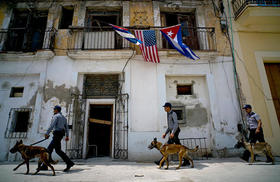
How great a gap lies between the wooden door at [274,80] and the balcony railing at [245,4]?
2.78 meters

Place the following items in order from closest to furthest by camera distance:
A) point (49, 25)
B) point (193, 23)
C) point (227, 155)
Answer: point (227, 155) → point (49, 25) → point (193, 23)

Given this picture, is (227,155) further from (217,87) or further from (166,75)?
(166,75)

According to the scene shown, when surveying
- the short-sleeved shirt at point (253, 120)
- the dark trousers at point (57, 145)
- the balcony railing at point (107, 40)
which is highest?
the balcony railing at point (107, 40)

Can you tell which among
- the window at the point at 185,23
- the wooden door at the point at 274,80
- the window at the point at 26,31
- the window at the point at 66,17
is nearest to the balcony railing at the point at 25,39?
the window at the point at 26,31

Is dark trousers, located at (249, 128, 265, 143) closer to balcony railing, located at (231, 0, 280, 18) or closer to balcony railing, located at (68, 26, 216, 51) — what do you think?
balcony railing, located at (68, 26, 216, 51)

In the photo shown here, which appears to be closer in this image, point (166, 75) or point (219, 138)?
point (219, 138)

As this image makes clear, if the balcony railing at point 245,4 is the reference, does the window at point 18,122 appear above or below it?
below

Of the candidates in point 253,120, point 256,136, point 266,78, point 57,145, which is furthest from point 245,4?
point 57,145

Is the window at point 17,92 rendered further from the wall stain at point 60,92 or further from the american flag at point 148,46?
the american flag at point 148,46

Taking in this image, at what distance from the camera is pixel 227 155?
19.9 feet

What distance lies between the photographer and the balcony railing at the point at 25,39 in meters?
7.51

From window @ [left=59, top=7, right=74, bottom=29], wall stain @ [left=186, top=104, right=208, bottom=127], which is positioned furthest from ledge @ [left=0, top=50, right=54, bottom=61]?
wall stain @ [left=186, top=104, right=208, bottom=127]

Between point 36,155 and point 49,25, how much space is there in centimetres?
651

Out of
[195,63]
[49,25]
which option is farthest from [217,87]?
[49,25]
